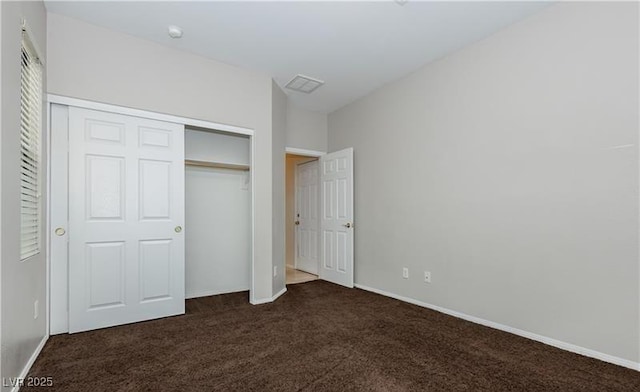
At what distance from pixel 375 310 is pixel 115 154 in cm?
310

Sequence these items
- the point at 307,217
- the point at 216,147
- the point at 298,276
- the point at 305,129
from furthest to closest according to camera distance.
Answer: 1. the point at 307,217
2. the point at 298,276
3. the point at 305,129
4. the point at 216,147

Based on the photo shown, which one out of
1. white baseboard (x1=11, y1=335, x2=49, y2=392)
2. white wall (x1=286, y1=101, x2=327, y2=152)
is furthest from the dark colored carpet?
white wall (x1=286, y1=101, x2=327, y2=152)

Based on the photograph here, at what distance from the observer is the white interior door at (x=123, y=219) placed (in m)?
2.84

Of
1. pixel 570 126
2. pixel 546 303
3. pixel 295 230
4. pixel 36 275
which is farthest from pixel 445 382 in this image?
pixel 295 230

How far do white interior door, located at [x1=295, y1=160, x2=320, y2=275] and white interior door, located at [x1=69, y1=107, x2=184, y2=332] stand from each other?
255 cm

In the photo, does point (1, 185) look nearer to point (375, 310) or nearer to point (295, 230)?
point (375, 310)

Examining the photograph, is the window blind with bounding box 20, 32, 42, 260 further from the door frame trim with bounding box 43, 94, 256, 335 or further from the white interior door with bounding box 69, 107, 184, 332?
the white interior door with bounding box 69, 107, 184, 332

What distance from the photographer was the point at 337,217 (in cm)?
484

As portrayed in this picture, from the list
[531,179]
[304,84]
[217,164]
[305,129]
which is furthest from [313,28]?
[531,179]

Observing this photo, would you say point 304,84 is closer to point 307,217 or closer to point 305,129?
point 305,129

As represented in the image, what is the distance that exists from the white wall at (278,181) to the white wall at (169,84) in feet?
0.58

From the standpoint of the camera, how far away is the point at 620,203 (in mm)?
2242

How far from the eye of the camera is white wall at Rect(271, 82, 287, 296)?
405 centimetres

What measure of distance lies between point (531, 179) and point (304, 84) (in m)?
2.80
